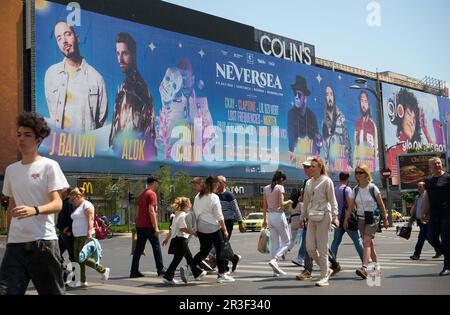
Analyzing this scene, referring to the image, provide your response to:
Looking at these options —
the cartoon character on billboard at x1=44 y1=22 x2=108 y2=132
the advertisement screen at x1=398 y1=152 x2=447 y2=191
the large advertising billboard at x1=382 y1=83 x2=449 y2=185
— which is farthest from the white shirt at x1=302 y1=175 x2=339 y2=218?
the large advertising billboard at x1=382 y1=83 x2=449 y2=185

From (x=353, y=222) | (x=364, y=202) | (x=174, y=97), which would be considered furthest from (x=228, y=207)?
(x=174, y=97)

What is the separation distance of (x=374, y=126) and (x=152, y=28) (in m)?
44.7

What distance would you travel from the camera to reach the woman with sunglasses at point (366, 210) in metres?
9.92

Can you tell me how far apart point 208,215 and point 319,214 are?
185 centimetres

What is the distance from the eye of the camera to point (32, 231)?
509 centimetres

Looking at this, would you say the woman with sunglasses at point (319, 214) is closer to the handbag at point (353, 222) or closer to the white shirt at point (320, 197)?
the white shirt at point (320, 197)

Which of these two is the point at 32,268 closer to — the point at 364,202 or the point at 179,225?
the point at 179,225

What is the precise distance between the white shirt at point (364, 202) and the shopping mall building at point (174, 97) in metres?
37.5

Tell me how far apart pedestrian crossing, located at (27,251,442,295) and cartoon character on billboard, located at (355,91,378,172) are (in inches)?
3145

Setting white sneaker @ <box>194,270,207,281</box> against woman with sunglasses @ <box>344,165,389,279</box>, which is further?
white sneaker @ <box>194,270,207,281</box>

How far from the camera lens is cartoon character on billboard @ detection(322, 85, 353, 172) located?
283ft

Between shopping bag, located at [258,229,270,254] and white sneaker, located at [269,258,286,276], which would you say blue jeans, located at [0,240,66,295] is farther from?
shopping bag, located at [258,229,270,254]
